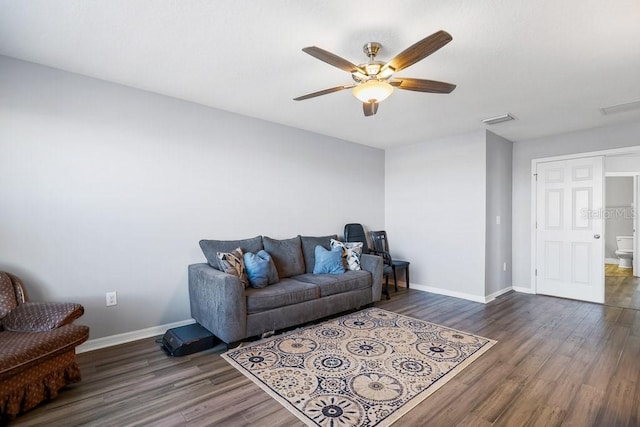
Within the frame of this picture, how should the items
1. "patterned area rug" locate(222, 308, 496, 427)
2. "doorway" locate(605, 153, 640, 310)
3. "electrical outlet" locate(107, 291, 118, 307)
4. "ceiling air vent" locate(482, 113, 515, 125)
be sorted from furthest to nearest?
"doorway" locate(605, 153, 640, 310) → "ceiling air vent" locate(482, 113, 515, 125) → "electrical outlet" locate(107, 291, 118, 307) → "patterned area rug" locate(222, 308, 496, 427)

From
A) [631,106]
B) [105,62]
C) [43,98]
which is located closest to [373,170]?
[631,106]

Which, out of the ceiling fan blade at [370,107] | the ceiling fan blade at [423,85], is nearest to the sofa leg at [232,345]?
the ceiling fan blade at [370,107]

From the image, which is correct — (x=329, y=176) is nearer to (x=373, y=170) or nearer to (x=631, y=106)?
(x=373, y=170)

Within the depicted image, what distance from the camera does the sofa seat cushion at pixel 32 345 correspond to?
5.71 feet

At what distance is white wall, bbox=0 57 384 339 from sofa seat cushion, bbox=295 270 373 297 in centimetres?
81

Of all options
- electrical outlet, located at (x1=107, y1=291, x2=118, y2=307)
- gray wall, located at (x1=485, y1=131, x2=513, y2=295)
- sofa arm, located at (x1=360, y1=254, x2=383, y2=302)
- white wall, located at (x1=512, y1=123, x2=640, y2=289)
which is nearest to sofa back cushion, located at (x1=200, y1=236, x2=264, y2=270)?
electrical outlet, located at (x1=107, y1=291, x2=118, y2=307)

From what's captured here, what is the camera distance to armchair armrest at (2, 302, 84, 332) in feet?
6.97

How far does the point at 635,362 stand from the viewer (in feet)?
8.27

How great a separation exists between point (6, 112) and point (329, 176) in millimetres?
3502

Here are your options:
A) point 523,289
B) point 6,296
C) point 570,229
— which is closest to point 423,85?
point 6,296

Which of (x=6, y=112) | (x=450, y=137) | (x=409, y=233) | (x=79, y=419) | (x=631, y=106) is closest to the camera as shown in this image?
(x=79, y=419)

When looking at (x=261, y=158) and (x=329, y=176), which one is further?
(x=329, y=176)

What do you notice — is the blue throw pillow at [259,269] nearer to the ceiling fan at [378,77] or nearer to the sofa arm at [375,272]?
the sofa arm at [375,272]

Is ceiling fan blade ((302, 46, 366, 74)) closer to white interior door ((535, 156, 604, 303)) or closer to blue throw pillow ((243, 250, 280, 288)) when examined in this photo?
blue throw pillow ((243, 250, 280, 288))
